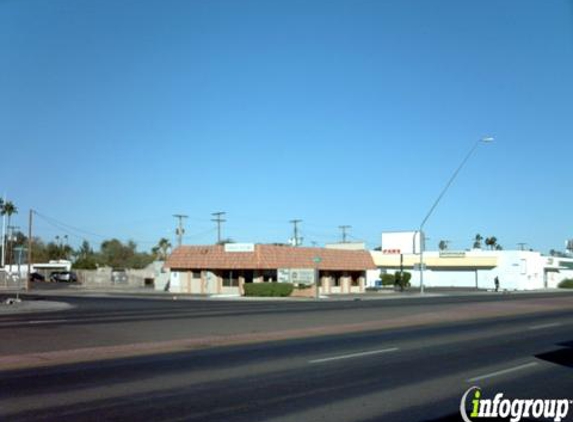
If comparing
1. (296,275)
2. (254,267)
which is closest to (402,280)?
(296,275)

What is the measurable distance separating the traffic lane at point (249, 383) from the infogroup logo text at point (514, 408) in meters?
0.78

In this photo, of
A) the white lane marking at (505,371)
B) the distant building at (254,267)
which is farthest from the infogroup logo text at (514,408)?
the distant building at (254,267)

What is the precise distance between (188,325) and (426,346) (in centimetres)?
1076

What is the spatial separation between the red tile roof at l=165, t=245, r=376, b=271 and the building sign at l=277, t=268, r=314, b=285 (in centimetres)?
137

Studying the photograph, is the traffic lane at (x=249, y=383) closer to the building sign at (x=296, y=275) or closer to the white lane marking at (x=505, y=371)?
the white lane marking at (x=505, y=371)

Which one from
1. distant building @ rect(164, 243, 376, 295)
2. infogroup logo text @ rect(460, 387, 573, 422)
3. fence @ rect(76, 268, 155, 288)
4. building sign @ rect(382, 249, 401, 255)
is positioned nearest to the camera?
infogroup logo text @ rect(460, 387, 573, 422)

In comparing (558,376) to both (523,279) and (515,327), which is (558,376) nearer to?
(515,327)

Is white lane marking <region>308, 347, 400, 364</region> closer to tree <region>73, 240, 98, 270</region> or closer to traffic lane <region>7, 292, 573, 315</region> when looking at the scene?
traffic lane <region>7, 292, 573, 315</region>

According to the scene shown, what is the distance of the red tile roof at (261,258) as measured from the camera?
2559 inches

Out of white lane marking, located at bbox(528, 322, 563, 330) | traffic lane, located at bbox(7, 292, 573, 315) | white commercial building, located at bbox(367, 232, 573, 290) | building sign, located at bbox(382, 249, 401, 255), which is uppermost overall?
building sign, located at bbox(382, 249, 401, 255)

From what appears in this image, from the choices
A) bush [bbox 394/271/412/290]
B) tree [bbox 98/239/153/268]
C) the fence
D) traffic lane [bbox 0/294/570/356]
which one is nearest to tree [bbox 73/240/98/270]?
tree [bbox 98/239/153/268]

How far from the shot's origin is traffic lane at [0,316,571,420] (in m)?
9.90

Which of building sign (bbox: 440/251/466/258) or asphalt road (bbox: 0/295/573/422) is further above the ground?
building sign (bbox: 440/251/466/258)

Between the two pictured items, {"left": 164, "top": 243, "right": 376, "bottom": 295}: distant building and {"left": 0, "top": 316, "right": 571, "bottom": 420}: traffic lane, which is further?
{"left": 164, "top": 243, "right": 376, "bottom": 295}: distant building
